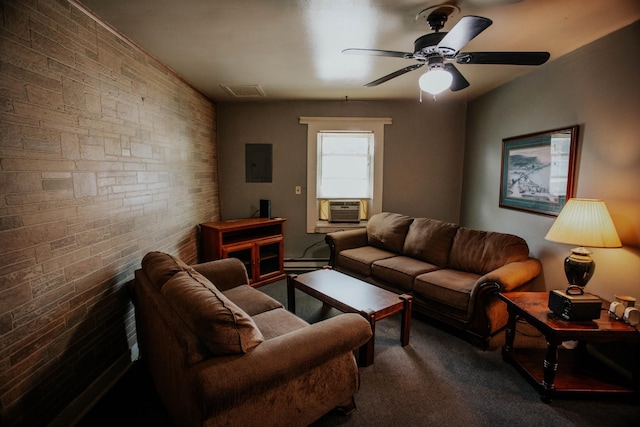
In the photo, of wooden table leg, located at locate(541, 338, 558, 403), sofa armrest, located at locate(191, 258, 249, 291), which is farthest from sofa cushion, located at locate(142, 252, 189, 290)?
wooden table leg, located at locate(541, 338, 558, 403)

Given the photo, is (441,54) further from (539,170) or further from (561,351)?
(561,351)

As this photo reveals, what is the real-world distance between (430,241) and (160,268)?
268 cm

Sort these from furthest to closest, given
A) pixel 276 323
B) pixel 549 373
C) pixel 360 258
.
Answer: pixel 360 258 < pixel 276 323 < pixel 549 373

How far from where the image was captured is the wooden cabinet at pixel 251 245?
11.7ft

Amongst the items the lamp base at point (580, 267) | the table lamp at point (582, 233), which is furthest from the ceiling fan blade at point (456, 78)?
the lamp base at point (580, 267)

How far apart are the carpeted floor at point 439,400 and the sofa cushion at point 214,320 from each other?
0.81 m

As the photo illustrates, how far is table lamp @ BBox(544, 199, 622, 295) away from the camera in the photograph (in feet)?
6.36

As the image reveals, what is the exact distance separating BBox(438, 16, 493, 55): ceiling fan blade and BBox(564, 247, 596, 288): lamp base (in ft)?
5.19

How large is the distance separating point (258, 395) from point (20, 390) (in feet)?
3.76

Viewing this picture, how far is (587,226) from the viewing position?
1.98m

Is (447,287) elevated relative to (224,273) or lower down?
lower down

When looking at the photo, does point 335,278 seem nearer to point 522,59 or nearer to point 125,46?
point 522,59

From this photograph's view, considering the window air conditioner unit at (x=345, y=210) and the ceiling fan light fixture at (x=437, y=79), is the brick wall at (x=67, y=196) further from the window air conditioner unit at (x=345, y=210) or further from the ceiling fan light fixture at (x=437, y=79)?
the window air conditioner unit at (x=345, y=210)

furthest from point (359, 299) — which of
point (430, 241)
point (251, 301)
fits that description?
point (430, 241)
